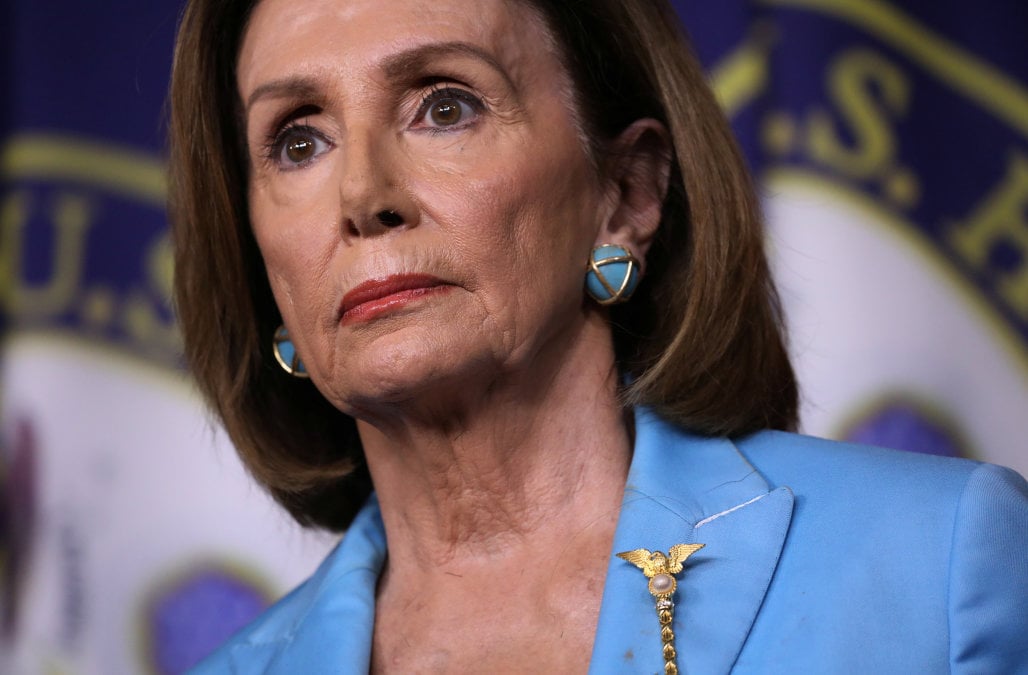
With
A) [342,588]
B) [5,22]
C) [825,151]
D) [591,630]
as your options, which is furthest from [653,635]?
[5,22]

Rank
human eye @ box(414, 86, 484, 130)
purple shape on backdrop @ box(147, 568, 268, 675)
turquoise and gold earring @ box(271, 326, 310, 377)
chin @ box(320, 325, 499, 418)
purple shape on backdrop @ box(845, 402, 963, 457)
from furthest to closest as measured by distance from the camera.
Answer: purple shape on backdrop @ box(147, 568, 268, 675) → purple shape on backdrop @ box(845, 402, 963, 457) → turquoise and gold earring @ box(271, 326, 310, 377) → human eye @ box(414, 86, 484, 130) → chin @ box(320, 325, 499, 418)

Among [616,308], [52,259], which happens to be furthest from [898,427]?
[52,259]

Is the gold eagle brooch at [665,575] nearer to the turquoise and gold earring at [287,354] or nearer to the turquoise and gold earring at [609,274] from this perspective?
the turquoise and gold earring at [609,274]

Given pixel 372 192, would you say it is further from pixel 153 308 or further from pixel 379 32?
pixel 153 308

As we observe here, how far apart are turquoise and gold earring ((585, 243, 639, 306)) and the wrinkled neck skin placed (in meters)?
0.06

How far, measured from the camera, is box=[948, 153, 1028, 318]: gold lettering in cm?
334

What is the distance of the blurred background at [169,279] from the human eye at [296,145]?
38.9 inches

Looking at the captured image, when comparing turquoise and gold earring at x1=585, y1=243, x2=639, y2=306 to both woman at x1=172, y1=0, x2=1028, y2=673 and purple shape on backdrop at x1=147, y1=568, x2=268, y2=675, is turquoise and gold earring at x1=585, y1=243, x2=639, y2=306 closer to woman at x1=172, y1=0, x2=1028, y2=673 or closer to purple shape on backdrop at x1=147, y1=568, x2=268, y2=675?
woman at x1=172, y1=0, x2=1028, y2=673

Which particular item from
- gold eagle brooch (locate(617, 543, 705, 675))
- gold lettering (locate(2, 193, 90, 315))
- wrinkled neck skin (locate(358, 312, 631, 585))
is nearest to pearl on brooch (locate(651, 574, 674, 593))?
gold eagle brooch (locate(617, 543, 705, 675))

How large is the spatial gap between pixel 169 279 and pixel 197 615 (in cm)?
81

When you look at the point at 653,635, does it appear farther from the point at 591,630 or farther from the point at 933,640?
the point at 933,640

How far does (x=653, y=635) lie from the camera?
1.89 meters

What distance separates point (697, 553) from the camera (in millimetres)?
1969

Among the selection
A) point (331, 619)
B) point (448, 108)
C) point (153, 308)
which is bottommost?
point (153, 308)
